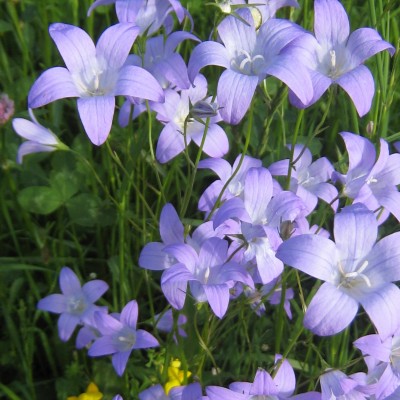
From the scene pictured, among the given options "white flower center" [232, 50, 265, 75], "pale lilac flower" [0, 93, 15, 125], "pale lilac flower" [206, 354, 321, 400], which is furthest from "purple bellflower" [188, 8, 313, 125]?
"pale lilac flower" [0, 93, 15, 125]

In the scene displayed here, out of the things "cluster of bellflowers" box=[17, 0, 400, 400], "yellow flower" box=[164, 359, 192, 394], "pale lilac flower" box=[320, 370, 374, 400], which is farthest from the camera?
"yellow flower" box=[164, 359, 192, 394]

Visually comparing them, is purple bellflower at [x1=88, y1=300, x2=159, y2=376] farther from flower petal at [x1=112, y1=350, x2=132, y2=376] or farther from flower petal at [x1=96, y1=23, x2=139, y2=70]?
flower petal at [x1=96, y1=23, x2=139, y2=70]

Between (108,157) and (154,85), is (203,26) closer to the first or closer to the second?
(108,157)

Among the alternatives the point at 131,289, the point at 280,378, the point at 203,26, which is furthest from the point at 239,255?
the point at 203,26

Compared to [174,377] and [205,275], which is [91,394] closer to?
[174,377]

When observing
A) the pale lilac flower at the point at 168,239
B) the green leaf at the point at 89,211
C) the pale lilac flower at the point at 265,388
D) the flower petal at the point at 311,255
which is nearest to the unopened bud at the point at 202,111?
the pale lilac flower at the point at 168,239

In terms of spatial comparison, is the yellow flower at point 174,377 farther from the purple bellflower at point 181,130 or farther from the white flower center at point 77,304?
the purple bellflower at point 181,130

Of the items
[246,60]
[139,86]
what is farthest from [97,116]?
[246,60]
